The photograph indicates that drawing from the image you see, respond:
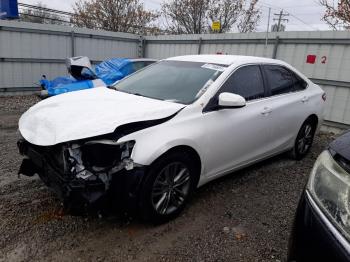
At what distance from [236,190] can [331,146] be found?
224cm

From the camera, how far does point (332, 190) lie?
157cm

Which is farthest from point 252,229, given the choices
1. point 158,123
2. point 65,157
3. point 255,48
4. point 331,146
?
point 255,48

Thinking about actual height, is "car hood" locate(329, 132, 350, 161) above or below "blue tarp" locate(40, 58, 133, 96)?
above

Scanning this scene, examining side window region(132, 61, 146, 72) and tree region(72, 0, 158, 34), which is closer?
side window region(132, 61, 146, 72)

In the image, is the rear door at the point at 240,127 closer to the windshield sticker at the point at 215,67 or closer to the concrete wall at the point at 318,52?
the windshield sticker at the point at 215,67

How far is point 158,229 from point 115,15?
22.0 m

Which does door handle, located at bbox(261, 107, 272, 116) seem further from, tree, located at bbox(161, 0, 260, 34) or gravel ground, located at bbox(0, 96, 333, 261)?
tree, located at bbox(161, 0, 260, 34)

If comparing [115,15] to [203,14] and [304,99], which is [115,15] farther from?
[304,99]

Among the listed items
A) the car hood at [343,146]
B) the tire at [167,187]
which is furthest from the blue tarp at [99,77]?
the car hood at [343,146]

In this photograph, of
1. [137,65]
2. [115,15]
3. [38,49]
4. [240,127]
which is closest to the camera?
[240,127]

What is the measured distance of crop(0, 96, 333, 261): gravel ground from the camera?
2.66 meters

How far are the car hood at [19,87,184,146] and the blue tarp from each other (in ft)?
12.0

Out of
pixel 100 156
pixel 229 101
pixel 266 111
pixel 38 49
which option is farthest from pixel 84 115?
pixel 38 49

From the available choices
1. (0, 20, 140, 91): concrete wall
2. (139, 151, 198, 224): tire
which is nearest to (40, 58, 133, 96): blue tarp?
(0, 20, 140, 91): concrete wall
